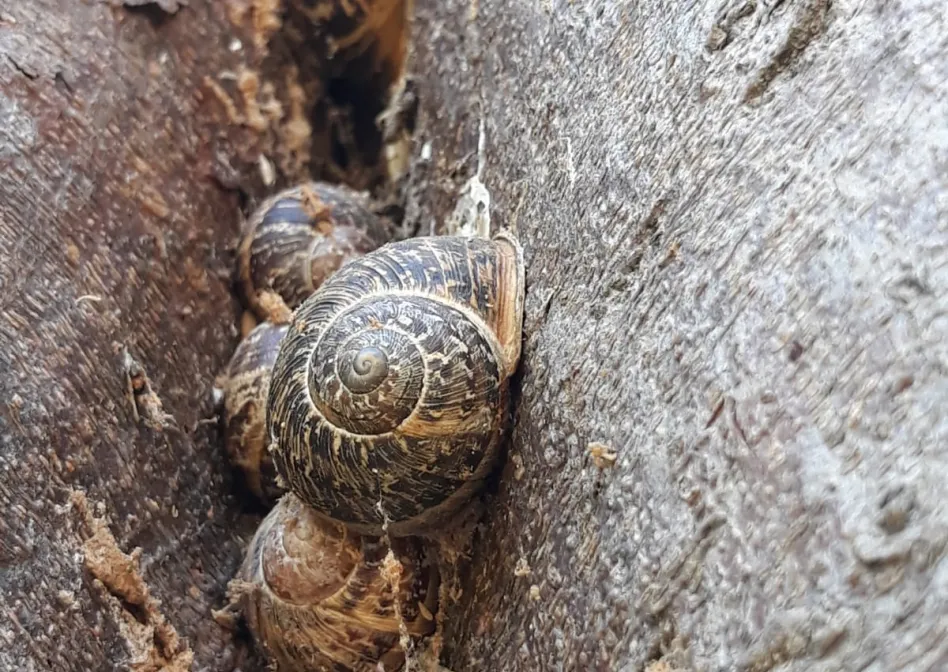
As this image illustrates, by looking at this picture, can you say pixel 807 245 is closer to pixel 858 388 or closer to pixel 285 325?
pixel 858 388

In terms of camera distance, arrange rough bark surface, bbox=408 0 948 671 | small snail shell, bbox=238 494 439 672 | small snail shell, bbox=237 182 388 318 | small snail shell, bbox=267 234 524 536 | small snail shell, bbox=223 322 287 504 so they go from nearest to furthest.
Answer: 1. rough bark surface, bbox=408 0 948 671
2. small snail shell, bbox=267 234 524 536
3. small snail shell, bbox=238 494 439 672
4. small snail shell, bbox=223 322 287 504
5. small snail shell, bbox=237 182 388 318

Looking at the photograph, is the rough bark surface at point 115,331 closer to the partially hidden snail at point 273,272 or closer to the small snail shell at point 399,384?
the partially hidden snail at point 273,272

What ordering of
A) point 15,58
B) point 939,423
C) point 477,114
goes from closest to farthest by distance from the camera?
point 939,423 < point 15,58 < point 477,114

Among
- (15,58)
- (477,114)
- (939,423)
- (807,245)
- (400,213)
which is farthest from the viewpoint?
(400,213)

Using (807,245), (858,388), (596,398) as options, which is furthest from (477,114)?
(858,388)

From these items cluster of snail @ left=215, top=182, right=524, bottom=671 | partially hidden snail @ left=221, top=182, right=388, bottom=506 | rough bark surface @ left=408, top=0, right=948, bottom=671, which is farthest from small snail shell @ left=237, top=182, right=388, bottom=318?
rough bark surface @ left=408, top=0, right=948, bottom=671

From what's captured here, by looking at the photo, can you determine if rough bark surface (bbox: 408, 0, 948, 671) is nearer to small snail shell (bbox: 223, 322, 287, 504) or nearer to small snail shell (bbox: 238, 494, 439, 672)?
small snail shell (bbox: 238, 494, 439, 672)
